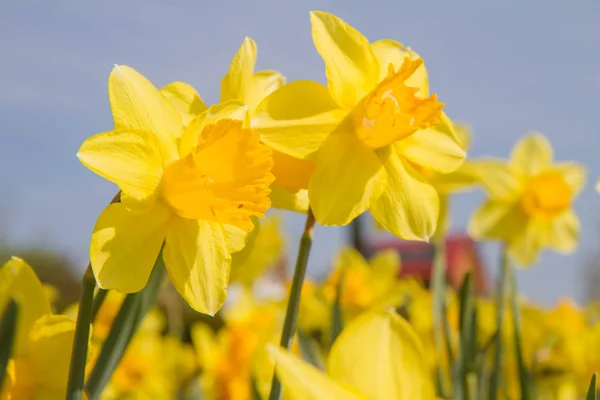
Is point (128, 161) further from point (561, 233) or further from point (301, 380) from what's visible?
point (561, 233)

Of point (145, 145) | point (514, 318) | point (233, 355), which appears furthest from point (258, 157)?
point (233, 355)

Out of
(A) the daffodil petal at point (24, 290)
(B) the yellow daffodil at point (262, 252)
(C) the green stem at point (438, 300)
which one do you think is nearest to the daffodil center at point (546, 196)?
(C) the green stem at point (438, 300)

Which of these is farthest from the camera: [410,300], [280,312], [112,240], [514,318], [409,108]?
[410,300]

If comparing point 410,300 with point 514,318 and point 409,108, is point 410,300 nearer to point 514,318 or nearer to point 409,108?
point 514,318

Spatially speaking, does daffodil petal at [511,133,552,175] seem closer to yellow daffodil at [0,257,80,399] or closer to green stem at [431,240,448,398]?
green stem at [431,240,448,398]

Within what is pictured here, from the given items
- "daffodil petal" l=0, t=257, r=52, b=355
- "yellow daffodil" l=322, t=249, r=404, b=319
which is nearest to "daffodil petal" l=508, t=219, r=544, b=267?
"yellow daffodil" l=322, t=249, r=404, b=319
